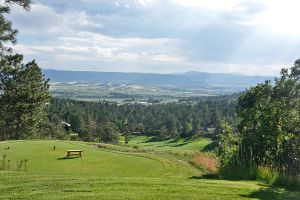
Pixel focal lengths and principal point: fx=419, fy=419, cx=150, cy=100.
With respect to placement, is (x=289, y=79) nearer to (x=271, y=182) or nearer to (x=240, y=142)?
(x=240, y=142)

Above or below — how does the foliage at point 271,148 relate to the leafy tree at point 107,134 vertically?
above

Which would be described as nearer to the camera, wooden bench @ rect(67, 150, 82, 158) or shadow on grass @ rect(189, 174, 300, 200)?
shadow on grass @ rect(189, 174, 300, 200)

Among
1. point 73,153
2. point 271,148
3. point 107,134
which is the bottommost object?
point 107,134

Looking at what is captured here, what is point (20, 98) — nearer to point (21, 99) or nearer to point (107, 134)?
point (21, 99)

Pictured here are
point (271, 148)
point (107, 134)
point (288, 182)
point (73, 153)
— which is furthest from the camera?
point (107, 134)

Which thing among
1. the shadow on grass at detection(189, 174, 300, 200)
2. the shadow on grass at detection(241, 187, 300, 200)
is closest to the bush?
the shadow on grass at detection(189, 174, 300, 200)

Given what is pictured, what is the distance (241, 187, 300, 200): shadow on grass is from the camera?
36.5ft

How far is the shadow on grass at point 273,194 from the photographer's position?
36.5 ft

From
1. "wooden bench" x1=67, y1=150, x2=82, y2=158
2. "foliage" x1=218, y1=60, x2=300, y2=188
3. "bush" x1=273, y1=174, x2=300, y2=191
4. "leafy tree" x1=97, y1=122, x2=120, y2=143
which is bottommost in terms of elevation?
"leafy tree" x1=97, y1=122, x2=120, y2=143

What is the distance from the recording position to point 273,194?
11453 millimetres

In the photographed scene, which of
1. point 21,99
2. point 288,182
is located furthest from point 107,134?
point 288,182

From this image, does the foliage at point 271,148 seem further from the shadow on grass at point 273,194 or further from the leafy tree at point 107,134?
the leafy tree at point 107,134

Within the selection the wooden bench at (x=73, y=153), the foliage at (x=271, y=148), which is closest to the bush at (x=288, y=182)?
the foliage at (x=271, y=148)

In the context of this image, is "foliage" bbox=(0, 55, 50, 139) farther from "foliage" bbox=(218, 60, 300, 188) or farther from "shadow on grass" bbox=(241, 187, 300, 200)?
"shadow on grass" bbox=(241, 187, 300, 200)
